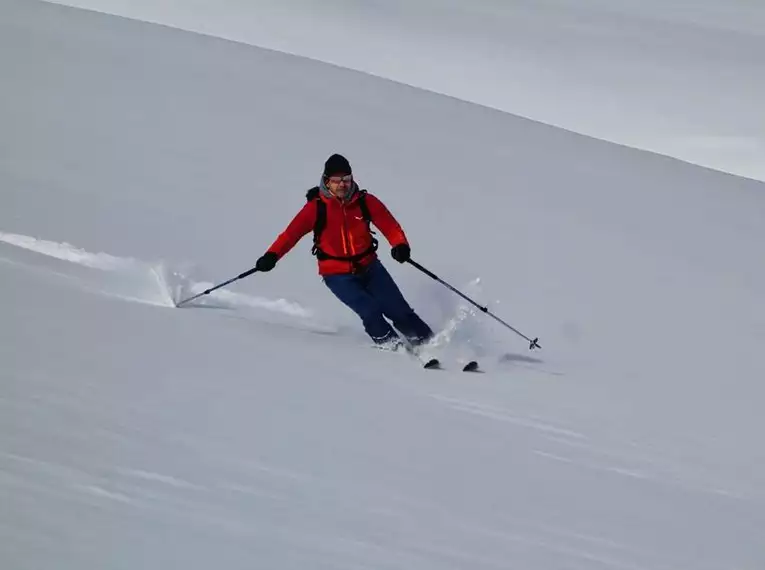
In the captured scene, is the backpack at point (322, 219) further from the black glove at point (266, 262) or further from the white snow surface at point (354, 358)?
the white snow surface at point (354, 358)

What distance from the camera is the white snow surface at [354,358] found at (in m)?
3.31

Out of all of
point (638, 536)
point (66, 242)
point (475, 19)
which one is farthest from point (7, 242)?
point (475, 19)

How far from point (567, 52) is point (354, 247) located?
14015mm

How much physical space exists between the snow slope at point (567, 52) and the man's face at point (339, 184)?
8581 mm

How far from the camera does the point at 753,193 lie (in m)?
12.2

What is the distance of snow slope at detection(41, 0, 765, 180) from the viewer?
607 inches

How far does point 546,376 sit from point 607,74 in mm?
13357

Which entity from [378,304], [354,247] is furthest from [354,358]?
[354,247]

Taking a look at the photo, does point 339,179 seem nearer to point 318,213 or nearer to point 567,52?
point 318,213

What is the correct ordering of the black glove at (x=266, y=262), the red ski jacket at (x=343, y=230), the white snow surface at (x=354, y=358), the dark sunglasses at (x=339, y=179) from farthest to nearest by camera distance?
the red ski jacket at (x=343, y=230) < the dark sunglasses at (x=339, y=179) < the black glove at (x=266, y=262) < the white snow surface at (x=354, y=358)

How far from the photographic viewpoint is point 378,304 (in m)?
6.07

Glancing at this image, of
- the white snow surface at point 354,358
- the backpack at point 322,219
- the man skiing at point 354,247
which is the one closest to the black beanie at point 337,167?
the man skiing at point 354,247

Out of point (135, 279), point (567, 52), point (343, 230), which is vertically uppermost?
point (567, 52)

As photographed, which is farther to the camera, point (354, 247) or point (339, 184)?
point (354, 247)
